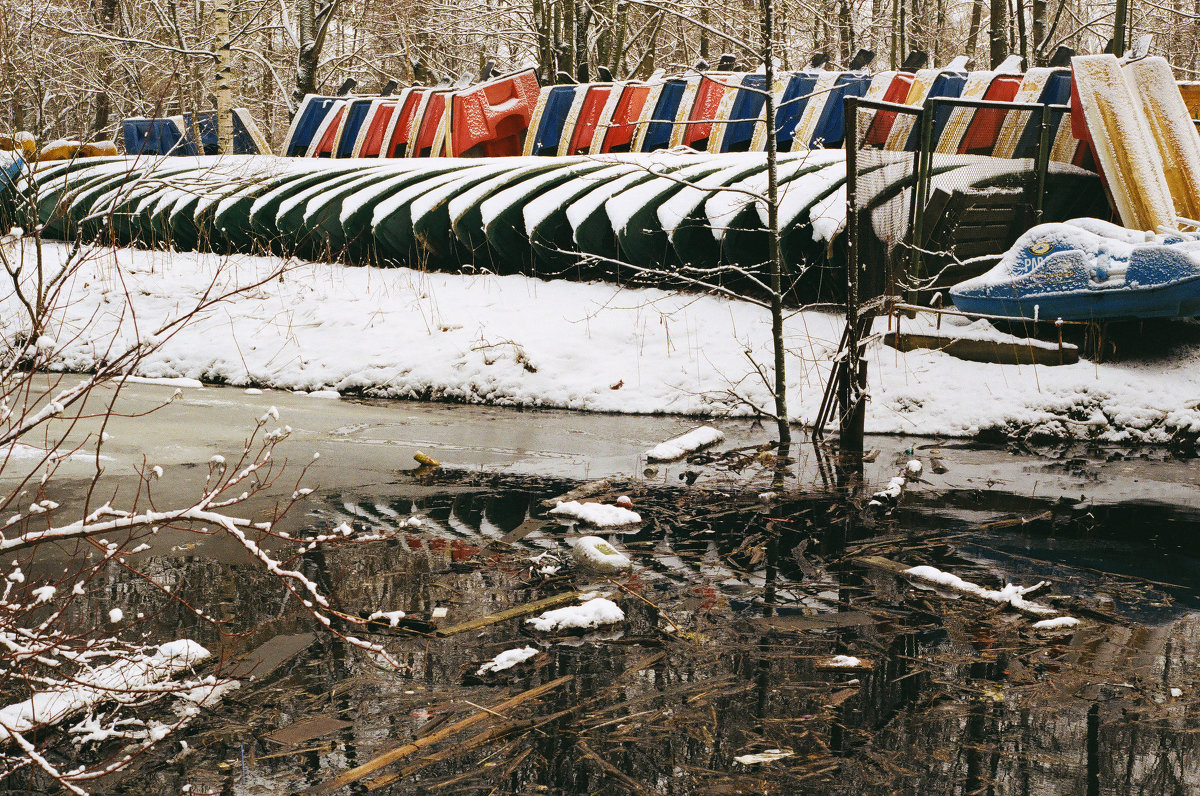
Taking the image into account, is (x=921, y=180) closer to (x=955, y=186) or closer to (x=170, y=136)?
(x=955, y=186)

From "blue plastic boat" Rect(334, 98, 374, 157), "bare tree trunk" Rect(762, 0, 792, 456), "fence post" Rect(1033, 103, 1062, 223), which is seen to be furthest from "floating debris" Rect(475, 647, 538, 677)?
"blue plastic boat" Rect(334, 98, 374, 157)

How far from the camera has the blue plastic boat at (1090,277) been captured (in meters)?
7.34

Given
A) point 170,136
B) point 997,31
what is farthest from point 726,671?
point 170,136

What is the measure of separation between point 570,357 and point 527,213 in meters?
2.22

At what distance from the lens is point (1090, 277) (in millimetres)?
7555

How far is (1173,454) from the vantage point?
272 inches

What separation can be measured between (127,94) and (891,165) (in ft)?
91.7

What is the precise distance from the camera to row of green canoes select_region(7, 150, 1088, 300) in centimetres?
919

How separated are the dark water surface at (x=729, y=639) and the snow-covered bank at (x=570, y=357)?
0.96m

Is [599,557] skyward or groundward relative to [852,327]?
groundward

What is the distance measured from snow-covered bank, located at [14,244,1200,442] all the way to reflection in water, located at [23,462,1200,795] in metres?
2.27

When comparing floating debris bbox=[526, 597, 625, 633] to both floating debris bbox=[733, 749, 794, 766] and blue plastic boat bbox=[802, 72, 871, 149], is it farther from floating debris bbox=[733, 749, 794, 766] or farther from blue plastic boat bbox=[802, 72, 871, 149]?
blue plastic boat bbox=[802, 72, 871, 149]

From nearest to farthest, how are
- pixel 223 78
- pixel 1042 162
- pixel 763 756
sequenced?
pixel 763 756, pixel 1042 162, pixel 223 78

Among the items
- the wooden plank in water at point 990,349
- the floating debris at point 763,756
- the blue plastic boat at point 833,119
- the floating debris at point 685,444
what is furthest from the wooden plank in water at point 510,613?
the blue plastic boat at point 833,119
